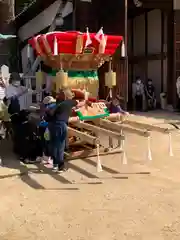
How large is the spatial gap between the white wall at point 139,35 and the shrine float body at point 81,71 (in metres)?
8.79

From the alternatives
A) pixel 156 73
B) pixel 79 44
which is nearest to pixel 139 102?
pixel 156 73

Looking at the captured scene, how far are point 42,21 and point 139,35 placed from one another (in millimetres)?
4371

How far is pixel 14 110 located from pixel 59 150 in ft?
4.98

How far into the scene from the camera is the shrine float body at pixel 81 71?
6.30 metres

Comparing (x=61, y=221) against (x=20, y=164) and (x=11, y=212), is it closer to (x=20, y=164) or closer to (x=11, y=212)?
(x=11, y=212)

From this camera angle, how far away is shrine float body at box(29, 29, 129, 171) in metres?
6.30

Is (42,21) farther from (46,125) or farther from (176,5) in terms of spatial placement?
(46,125)

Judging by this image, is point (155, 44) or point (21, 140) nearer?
point (21, 140)

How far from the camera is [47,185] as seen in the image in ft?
16.9

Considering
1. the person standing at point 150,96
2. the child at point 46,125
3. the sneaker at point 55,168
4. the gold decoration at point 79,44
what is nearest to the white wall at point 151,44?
the person standing at point 150,96

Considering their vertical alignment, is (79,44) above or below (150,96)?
above

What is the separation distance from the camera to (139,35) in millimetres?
15672

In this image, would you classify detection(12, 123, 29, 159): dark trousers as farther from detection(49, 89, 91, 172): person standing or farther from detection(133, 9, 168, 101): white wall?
detection(133, 9, 168, 101): white wall

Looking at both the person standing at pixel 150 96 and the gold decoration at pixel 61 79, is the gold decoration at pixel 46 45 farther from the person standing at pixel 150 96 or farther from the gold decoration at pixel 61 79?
the person standing at pixel 150 96
